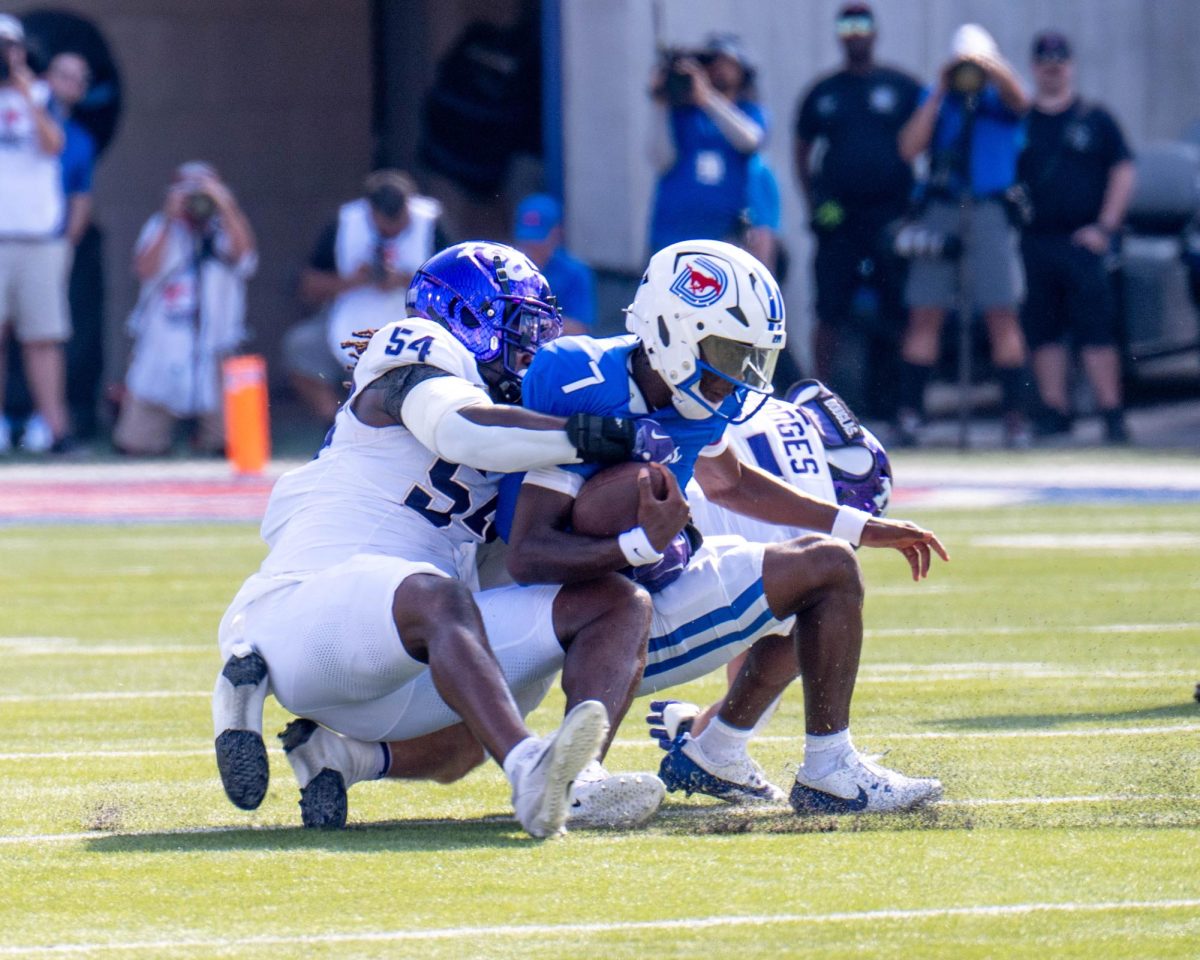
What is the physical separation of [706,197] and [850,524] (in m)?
8.77

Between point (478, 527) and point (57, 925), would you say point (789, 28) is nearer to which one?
point (478, 527)

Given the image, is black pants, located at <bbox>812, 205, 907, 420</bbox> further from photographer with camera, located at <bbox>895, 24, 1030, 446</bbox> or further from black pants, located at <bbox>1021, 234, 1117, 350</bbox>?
black pants, located at <bbox>1021, 234, 1117, 350</bbox>

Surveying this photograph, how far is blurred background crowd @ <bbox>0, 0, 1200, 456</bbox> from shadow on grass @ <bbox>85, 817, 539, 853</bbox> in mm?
8358

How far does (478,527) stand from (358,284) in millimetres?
9411

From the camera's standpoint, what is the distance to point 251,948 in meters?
3.84

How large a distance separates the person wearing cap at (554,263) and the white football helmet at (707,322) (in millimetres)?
8032

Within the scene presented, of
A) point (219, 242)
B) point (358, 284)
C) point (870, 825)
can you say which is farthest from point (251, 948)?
point (219, 242)

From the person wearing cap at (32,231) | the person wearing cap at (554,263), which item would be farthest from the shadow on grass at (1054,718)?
the person wearing cap at (32,231)

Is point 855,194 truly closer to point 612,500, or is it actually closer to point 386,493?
point 386,493

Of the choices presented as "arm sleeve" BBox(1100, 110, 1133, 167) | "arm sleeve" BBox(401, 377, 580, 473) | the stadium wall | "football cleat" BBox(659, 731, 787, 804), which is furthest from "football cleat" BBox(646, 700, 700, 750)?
the stadium wall

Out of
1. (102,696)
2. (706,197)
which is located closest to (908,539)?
(102,696)

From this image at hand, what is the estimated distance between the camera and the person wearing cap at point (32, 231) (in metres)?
14.4

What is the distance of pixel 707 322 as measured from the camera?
500 cm

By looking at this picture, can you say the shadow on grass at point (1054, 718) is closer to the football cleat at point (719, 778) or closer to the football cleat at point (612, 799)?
the football cleat at point (719, 778)
